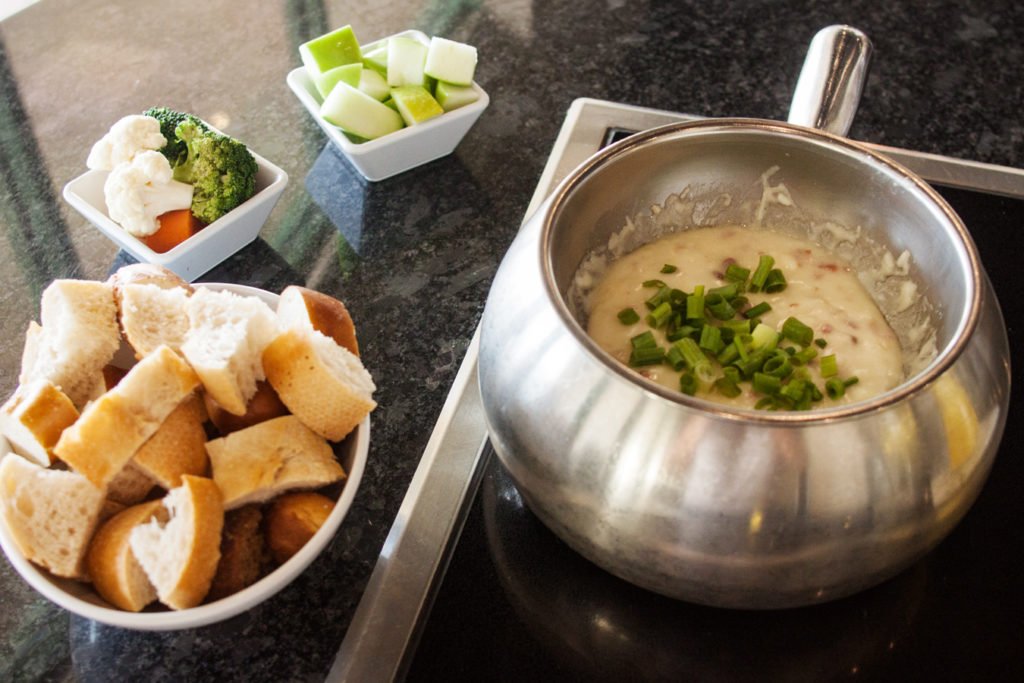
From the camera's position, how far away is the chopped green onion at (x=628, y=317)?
2.99 ft

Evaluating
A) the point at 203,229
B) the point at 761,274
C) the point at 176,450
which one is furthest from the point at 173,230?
the point at 761,274

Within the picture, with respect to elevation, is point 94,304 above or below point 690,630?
above

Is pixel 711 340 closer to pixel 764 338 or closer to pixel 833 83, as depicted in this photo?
pixel 764 338

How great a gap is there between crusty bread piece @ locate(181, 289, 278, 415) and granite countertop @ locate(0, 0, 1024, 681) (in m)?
0.20

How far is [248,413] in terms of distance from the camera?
0.85 meters

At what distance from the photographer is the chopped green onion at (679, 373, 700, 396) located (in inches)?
32.7

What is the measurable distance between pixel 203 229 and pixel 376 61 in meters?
0.37

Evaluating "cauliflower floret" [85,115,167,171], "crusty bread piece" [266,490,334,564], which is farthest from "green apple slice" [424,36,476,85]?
"crusty bread piece" [266,490,334,564]

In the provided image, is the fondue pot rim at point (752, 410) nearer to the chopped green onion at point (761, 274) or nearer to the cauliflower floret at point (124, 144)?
the chopped green onion at point (761, 274)

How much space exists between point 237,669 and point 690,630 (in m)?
0.40

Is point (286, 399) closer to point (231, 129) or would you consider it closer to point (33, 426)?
point (33, 426)

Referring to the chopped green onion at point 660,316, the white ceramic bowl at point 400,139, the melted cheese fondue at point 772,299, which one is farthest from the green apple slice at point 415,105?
the chopped green onion at point 660,316

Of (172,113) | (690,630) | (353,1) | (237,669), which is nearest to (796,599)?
(690,630)

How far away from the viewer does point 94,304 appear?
0.90m
